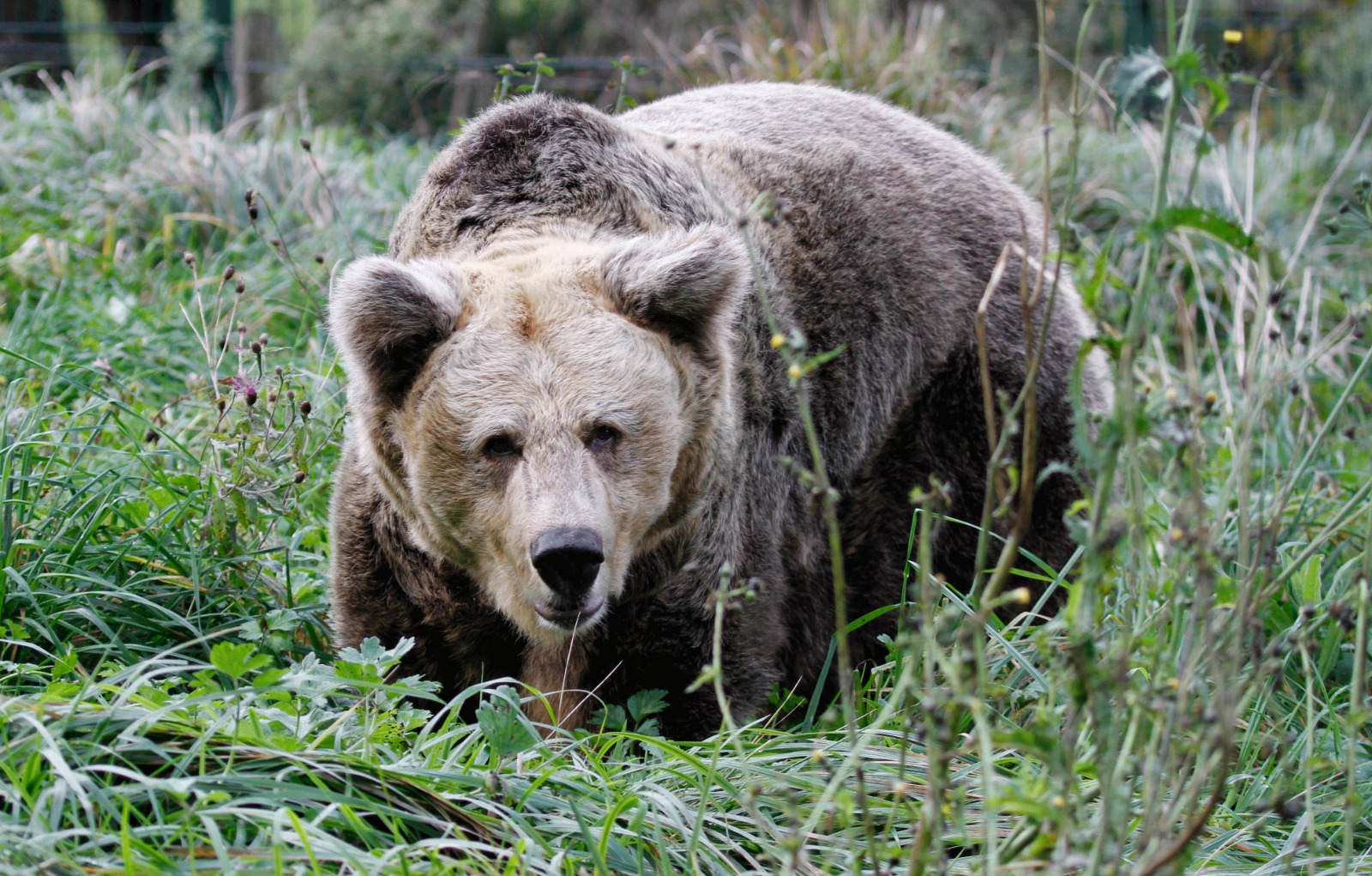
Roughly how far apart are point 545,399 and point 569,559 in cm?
38

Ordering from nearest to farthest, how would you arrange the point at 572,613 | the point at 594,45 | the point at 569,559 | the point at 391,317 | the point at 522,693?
the point at 569,559, the point at 572,613, the point at 391,317, the point at 522,693, the point at 594,45

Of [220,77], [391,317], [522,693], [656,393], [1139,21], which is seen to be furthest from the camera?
[1139,21]

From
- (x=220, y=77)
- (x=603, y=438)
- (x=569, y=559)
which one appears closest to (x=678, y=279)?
(x=603, y=438)

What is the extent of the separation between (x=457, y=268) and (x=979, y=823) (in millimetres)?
1732

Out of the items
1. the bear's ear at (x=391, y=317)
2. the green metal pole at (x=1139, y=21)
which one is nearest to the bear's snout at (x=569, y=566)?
the bear's ear at (x=391, y=317)

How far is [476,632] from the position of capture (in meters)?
3.49

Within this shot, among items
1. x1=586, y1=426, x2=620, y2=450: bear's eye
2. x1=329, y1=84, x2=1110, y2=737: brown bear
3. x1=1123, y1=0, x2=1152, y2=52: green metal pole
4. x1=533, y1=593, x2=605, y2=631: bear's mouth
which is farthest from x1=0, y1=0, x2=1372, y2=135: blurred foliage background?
x1=533, y1=593, x2=605, y2=631: bear's mouth

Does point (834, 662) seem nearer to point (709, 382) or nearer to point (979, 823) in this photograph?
point (709, 382)

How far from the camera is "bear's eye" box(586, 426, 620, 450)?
3.04 meters

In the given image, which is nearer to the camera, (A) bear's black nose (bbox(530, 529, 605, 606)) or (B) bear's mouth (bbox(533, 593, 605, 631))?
(A) bear's black nose (bbox(530, 529, 605, 606))

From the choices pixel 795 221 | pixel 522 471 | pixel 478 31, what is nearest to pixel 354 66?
pixel 478 31

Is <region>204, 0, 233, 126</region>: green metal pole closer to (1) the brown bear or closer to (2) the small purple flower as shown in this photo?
(1) the brown bear

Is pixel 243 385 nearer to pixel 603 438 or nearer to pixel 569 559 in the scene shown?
pixel 603 438

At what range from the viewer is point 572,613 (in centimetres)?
297
